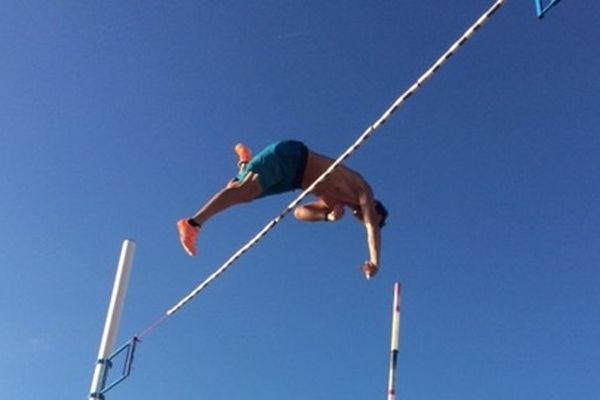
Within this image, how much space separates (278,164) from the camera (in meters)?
6.45

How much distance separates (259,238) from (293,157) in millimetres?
646

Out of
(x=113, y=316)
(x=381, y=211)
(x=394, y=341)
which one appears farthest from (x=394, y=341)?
(x=113, y=316)

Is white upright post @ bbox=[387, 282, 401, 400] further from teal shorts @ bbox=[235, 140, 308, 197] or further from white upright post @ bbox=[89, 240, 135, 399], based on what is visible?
white upright post @ bbox=[89, 240, 135, 399]

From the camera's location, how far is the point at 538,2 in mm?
4074

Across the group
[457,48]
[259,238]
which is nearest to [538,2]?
[457,48]

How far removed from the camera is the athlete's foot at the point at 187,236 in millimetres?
6199

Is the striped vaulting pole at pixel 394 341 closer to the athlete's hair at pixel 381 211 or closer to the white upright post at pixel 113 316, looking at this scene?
the athlete's hair at pixel 381 211

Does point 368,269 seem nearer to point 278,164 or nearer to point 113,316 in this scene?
point 278,164

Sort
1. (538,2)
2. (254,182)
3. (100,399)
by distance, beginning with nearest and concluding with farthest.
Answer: (538,2) → (254,182) → (100,399)

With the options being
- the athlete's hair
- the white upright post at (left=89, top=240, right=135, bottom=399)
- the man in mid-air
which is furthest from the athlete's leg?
the white upright post at (left=89, top=240, right=135, bottom=399)

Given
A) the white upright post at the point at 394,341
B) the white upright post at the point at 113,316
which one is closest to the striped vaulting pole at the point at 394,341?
the white upright post at the point at 394,341

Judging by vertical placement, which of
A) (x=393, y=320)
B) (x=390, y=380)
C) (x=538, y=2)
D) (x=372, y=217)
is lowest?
(x=390, y=380)

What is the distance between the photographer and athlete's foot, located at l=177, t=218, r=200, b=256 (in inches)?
244

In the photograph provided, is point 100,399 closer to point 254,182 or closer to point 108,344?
point 108,344
